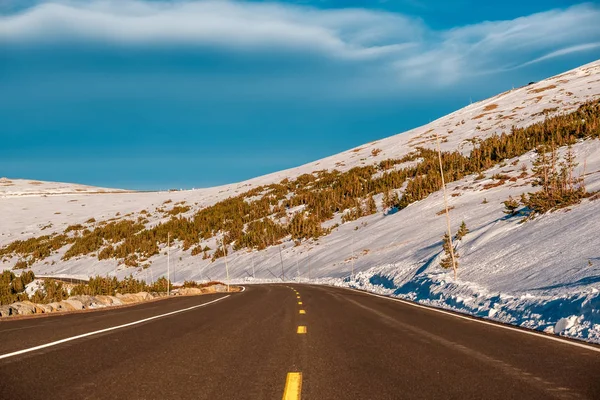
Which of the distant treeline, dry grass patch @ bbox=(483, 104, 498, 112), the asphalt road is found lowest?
the asphalt road

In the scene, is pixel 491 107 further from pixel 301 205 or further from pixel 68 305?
pixel 68 305

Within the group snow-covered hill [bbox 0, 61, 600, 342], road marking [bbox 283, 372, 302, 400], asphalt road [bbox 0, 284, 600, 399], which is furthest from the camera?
snow-covered hill [bbox 0, 61, 600, 342]

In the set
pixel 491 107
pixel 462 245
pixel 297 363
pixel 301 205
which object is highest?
pixel 491 107

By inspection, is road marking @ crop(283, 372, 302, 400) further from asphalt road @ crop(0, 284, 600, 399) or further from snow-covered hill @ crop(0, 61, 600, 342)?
snow-covered hill @ crop(0, 61, 600, 342)

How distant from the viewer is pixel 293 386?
5.00 m

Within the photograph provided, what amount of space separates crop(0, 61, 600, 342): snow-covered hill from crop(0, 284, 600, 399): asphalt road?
3.16 metres

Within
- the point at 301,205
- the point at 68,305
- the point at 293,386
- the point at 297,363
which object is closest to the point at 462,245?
the point at 68,305

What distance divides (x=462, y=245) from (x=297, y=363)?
24.1m

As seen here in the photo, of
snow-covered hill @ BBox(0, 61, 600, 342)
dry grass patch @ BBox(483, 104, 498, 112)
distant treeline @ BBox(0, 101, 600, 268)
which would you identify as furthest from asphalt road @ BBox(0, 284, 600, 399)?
dry grass patch @ BBox(483, 104, 498, 112)

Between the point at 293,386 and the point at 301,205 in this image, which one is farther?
the point at 301,205

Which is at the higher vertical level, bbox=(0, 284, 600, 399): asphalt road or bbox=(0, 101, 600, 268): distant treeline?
bbox=(0, 101, 600, 268): distant treeline

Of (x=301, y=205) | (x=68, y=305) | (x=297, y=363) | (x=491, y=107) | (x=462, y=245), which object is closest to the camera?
(x=297, y=363)

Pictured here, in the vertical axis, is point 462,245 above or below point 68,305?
above

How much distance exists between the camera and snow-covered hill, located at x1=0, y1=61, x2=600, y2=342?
44.8 ft
